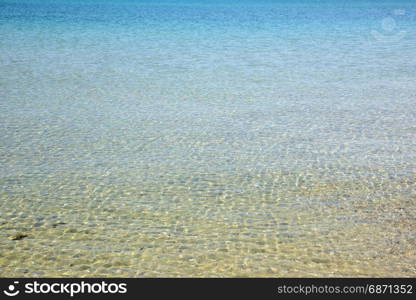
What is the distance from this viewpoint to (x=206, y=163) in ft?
16.5

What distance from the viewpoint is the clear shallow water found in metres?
3.45

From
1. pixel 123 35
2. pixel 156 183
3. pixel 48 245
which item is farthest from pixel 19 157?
pixel 123 35

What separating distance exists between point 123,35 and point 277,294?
10988mm

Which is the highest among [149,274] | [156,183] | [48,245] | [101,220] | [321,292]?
[156,183]

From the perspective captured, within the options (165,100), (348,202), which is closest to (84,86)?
(165,100)

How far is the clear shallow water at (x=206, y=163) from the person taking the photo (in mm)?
3453

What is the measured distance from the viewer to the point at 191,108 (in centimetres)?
685

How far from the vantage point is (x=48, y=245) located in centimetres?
353

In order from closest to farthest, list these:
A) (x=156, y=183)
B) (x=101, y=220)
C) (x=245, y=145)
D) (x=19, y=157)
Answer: (x=101, y=220) < (x=156, y=183) < (x=19, y=157) < (x=245, y=145)

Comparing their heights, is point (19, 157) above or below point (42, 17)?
below

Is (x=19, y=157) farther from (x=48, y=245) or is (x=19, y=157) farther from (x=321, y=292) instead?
(x=321, y=292)

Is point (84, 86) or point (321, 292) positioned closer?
point (321, 292)

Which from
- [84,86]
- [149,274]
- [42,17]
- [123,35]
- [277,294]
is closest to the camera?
[277,294]

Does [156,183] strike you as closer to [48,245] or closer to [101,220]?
[101,220]
